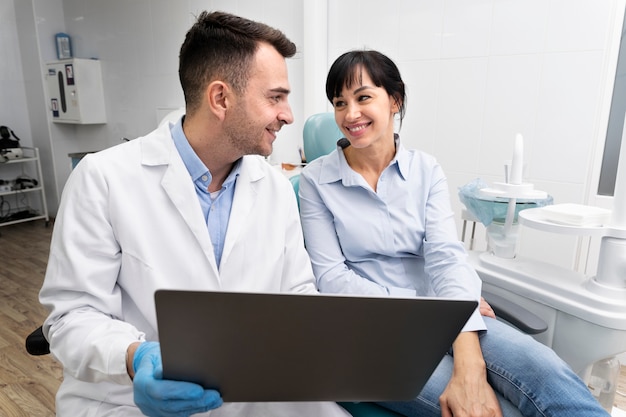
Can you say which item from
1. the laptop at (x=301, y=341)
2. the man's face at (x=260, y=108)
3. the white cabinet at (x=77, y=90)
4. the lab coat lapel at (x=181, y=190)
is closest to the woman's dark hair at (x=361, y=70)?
the man's face at (x=260, y=108)

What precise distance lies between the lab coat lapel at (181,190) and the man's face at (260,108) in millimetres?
137

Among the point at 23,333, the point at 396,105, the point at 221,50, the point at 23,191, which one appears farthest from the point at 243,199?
the point at 23,191

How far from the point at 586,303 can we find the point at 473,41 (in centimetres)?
131

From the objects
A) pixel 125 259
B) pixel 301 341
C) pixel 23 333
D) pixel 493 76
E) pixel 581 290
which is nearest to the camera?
pixel 301 341

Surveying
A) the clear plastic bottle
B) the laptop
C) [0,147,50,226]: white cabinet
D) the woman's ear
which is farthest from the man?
[0,147,50,226]: white cabinet

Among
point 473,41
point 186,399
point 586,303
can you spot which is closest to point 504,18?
point 473,41

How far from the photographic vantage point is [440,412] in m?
1.00

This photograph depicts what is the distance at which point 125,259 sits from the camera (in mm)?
964

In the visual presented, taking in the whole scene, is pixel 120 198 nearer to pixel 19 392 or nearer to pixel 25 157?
pixel 19 392

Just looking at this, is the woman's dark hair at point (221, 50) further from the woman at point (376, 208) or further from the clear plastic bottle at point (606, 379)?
the clear plastic bottle at point (606, 379)

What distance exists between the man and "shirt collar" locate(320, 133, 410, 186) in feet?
0.80

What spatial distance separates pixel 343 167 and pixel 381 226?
212mm

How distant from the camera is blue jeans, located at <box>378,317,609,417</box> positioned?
92cm

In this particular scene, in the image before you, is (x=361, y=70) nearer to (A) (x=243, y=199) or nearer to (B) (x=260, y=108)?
(B) (x=260, y=108)
